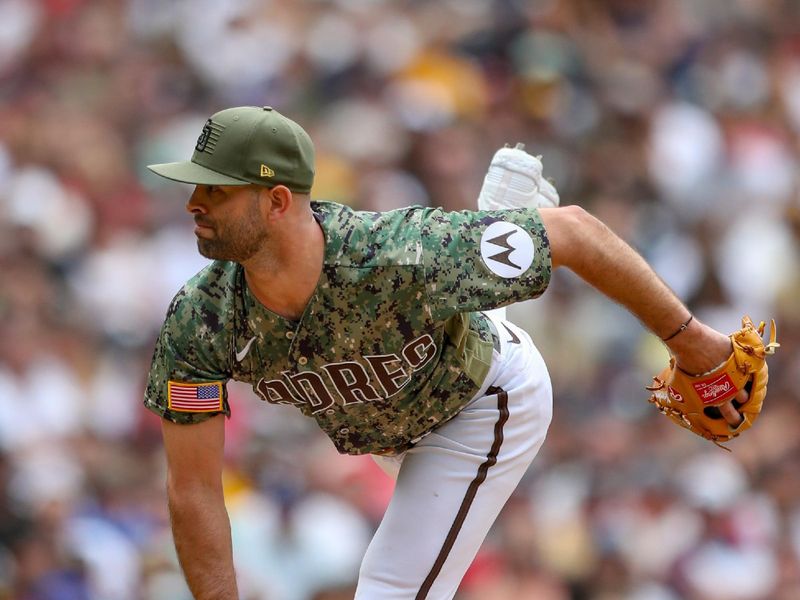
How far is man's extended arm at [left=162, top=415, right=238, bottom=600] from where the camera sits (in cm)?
400

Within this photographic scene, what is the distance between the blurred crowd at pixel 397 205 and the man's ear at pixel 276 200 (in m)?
3.19

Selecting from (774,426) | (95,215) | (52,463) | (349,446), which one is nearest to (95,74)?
(95,215)

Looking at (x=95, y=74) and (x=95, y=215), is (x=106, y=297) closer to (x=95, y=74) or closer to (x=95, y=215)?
(x=95, y=215)

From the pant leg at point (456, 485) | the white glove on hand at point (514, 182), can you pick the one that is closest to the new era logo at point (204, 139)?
the pant leg at point (456, 485)

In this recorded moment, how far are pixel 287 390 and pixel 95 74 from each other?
210 inches

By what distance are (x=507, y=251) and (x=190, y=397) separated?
0.95 metres

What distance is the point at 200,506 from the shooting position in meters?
4.05

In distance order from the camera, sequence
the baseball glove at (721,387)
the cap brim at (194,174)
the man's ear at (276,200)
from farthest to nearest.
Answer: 1. the baseball glove at (721,387)
2. the man's ear at (276,200)
3. the cap brim at (194,174)

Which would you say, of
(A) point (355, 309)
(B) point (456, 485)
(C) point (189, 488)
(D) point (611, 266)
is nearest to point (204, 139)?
(A) point (355, 309)

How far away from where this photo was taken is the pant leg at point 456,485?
4.20 meters

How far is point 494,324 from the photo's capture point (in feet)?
14.9

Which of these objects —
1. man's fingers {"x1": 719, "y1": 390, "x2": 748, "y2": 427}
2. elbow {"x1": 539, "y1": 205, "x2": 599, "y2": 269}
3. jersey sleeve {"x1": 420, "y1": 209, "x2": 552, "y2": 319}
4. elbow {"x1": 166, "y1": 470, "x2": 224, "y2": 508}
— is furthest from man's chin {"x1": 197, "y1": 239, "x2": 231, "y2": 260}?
man's fingers {"x1": 719, "y1": 390, "x2": 748, "y2": 427}

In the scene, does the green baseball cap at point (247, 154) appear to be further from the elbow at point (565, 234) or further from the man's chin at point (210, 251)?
the elbow at point (565, 234)

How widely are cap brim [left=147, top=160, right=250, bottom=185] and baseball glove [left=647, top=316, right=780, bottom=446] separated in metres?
1.44
